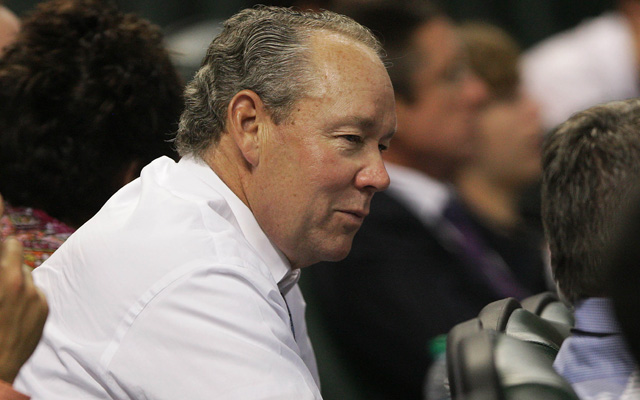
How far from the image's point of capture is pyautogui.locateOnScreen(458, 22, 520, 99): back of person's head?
366 centimetres

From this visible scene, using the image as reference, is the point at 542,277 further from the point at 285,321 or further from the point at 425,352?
the point at 285,321

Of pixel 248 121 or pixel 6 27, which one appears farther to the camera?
pixel 6 27

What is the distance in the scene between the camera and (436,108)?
10.3 feet

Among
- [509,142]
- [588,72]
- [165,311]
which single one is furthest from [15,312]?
[588,72]

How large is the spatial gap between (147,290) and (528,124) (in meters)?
2.58

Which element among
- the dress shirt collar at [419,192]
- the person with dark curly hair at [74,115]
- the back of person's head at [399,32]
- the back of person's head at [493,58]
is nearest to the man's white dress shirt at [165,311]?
the person with dark curly hair at [74,115]

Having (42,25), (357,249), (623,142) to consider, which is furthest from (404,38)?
(623,142)

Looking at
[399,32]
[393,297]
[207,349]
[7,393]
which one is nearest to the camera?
[7,393]

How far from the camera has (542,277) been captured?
3.22 metres

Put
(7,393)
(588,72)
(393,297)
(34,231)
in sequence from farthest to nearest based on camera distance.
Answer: (588,72) < (393,297) < (34,231) < (7,393)

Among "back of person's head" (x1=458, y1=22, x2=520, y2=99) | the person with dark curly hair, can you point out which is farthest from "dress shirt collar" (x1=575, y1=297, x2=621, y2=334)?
"back of person's head" (x1=458, y1=22, x2=520, y2=99)

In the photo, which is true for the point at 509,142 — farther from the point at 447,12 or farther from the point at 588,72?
the point at 447,12

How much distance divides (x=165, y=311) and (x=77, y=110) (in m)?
0.73

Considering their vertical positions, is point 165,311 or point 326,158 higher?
point 326,158
